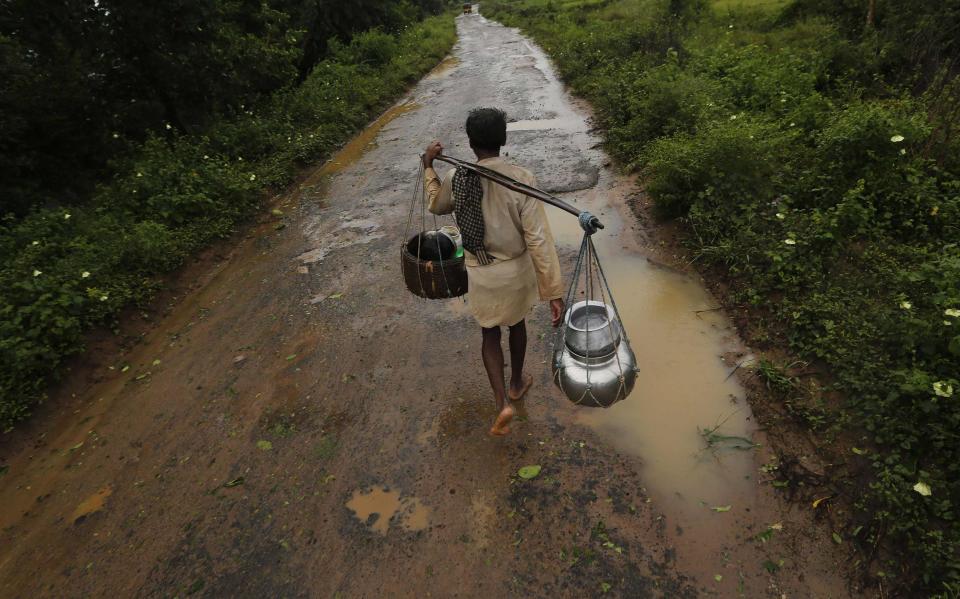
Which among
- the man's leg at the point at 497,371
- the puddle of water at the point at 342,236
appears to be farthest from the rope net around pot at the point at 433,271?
the puddle of water at the point at 342,236

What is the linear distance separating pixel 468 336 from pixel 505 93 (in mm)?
10063

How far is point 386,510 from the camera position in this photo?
116 inches

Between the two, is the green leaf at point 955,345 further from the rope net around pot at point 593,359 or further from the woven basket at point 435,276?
the woven basket at point 435,276

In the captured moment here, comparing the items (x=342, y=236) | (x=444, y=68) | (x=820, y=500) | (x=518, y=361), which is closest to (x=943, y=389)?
(x=820, y=500)

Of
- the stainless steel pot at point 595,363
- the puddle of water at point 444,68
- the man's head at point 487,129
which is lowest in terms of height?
the puddle of water at point 444,68

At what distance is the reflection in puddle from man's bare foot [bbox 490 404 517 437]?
0.64 metres

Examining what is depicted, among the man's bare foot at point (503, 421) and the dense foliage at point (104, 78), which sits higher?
the dense foliage at point (104, 78)

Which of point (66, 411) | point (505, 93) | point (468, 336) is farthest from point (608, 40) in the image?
point (66, 411)

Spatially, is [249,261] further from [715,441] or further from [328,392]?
[715,441]

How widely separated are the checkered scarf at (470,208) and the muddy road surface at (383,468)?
4.34 ft

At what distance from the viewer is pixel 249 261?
19.7 feet

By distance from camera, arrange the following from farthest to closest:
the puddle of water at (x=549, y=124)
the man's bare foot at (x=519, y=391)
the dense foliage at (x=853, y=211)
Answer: the puddle of water at (x=549, y=124), the man's bare foot at (x=519, y=391), the dense foliage at (x=853, y=211)

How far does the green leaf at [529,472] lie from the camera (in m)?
Result: 2.99

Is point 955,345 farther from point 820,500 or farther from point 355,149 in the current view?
point 355,149
